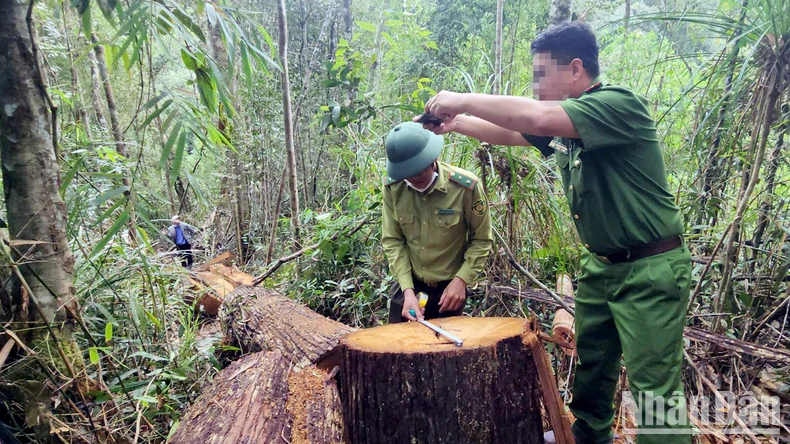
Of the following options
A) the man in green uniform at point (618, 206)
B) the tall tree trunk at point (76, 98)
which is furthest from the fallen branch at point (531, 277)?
the tall tree trunk at point (76, 98)

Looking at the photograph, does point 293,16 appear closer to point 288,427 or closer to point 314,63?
point 314,63

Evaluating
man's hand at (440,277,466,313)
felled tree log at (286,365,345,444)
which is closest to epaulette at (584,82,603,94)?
man's hand at (440,277,466,313)

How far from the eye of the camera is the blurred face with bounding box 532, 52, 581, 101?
1.83m

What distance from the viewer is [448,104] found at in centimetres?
178

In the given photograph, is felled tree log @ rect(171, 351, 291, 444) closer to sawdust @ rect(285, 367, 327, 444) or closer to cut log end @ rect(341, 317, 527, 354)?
sawdust @ rect(285, 367, 327, 444)

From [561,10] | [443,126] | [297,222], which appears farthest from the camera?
[297,222]

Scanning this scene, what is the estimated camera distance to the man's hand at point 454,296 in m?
2.57

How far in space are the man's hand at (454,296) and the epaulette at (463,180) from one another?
23.1 inches

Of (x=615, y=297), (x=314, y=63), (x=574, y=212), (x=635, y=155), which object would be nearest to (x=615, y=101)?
(x=635, y=155)

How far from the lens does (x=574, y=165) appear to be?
1.82m

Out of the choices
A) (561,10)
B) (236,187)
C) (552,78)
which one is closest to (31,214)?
(552,78)

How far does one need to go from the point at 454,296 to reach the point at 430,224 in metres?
0.49

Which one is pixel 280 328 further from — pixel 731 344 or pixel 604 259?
pixel 731 344

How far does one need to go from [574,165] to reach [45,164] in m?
2.42
